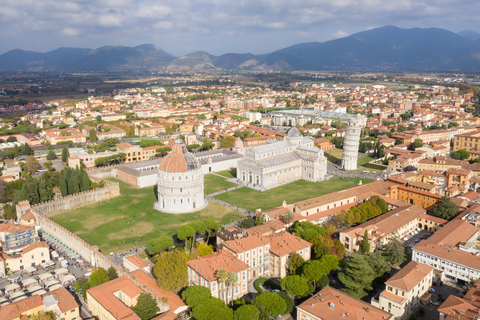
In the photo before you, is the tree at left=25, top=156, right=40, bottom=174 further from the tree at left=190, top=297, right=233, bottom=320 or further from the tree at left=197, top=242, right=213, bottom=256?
the tree at left=190, top=297, right=233, bottom=320

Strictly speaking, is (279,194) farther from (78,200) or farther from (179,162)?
(78,200)

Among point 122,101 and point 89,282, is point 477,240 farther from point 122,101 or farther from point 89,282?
point 122,101

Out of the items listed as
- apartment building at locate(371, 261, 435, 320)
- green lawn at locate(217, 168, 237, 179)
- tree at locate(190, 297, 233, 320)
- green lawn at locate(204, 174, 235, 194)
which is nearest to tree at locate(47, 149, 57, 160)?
green lawn at locate(204, 174, 235, 194)

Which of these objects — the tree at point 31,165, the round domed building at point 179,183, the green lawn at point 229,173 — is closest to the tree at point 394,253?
the round domed building at point 179,183

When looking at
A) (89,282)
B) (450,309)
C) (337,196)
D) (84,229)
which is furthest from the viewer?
(337,196)

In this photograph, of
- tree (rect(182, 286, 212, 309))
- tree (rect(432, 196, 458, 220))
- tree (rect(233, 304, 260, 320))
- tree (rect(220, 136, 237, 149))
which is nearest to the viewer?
tree (rect(233, 304, 260, 320))

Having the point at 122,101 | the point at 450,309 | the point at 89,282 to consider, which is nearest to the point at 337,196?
the point at 450,309

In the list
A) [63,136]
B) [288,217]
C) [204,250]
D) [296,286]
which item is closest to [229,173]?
[288,217]
